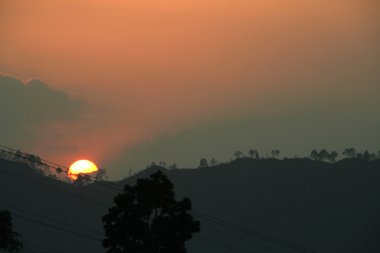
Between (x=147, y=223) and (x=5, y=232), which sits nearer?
(x=147, y=223)

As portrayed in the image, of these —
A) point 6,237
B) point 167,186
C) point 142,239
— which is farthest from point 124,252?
point 6,237

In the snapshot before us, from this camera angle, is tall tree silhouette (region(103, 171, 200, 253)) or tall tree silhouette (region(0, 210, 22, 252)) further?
tall tree silhouette (region(0, 210, 22, 252))

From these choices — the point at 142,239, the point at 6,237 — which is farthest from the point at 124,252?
the point at 6,237

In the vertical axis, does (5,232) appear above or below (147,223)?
below

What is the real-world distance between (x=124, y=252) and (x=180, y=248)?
567 cm

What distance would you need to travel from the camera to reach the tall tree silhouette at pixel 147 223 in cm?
7862

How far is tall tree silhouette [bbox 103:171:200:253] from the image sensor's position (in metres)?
78.6

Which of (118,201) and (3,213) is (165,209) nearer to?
(118,201)

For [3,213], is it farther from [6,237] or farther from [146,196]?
[146,196]

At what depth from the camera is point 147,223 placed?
79.7 m

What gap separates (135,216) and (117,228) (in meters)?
2.20

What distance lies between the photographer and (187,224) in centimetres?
8019

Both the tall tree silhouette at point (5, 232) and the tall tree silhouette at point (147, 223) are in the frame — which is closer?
the tall tree silhouette at point (147, 223)

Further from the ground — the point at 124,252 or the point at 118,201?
the point at 118,201
